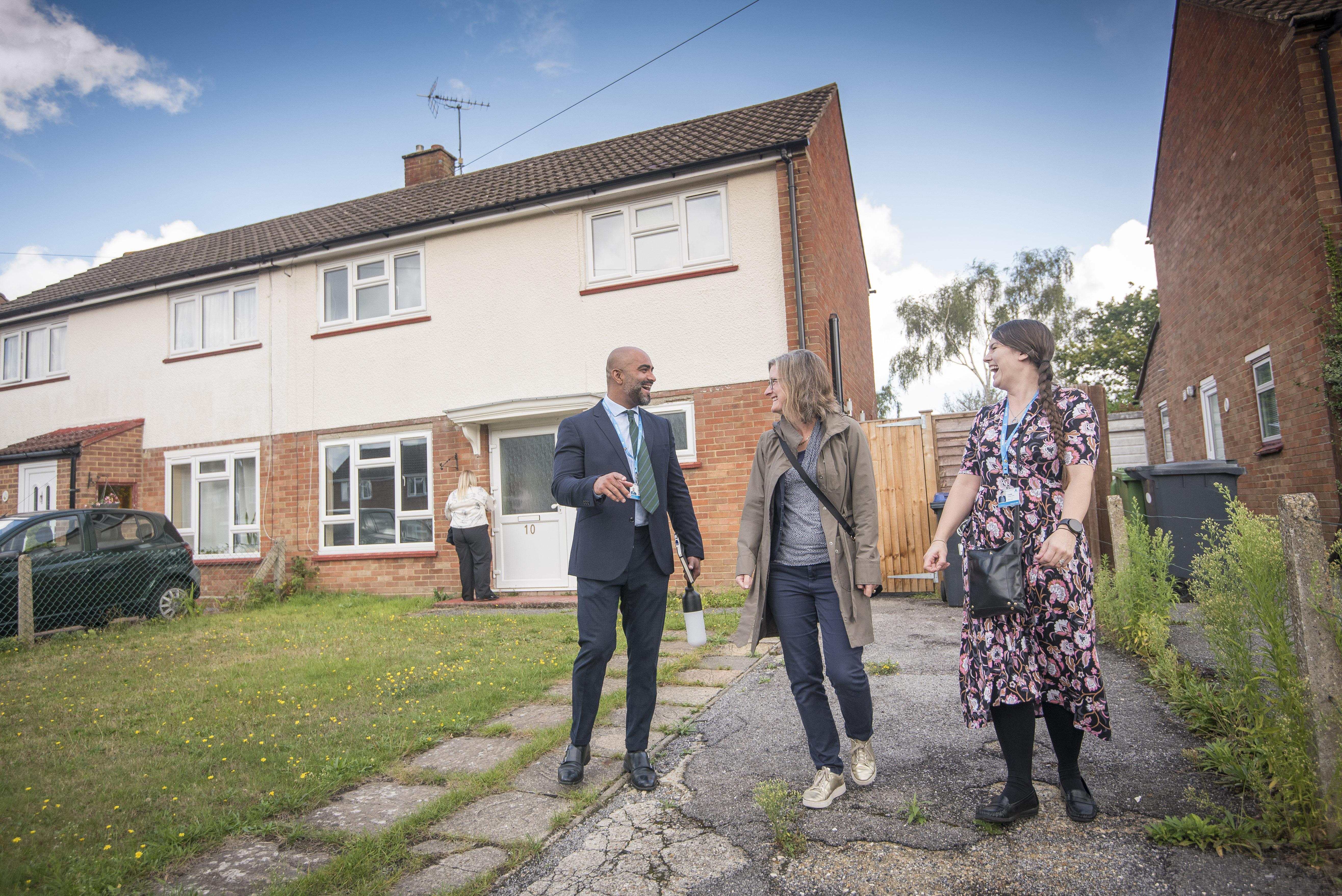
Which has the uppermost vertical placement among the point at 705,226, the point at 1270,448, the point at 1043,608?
the point at 705,226

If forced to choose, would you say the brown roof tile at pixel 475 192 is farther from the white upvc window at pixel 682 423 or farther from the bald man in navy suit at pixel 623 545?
the bald man in navy suit at pixel 623 545

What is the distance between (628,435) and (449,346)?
26.4 feet

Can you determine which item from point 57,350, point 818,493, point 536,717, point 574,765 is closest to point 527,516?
point 536,717

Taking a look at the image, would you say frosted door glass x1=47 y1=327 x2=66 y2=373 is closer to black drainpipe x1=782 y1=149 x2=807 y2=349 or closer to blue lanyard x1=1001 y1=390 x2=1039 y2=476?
black drainpipe x1=782 y1=149 x2=807 y2=349

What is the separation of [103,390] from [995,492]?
1581 cm

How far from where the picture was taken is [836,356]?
32.0 ft

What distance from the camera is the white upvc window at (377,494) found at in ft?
36.0

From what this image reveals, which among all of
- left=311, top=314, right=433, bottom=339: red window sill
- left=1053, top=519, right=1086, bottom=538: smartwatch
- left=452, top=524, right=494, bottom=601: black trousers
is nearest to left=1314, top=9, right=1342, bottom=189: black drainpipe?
left=1053, top=519, right=1086, bottom=538: smartwatch

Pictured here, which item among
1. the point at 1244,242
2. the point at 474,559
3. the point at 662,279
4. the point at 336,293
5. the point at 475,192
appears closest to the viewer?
the point at 662,279

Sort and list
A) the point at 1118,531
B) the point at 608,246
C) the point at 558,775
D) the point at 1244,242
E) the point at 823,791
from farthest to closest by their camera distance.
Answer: the point at 608,246 < the point at 1244,242 < the point at 1118,531 < the point at 558,775 < the point at 823,791

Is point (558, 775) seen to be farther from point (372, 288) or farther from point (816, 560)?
point (372, 288)

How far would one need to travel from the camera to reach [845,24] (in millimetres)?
9914

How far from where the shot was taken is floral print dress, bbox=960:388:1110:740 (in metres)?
2.59

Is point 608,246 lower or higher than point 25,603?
higher
